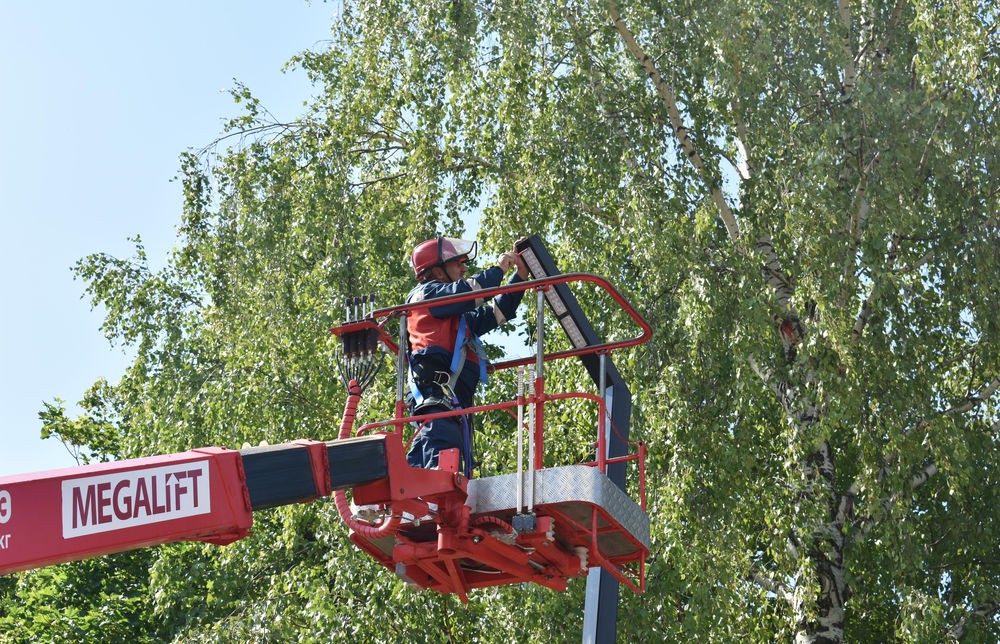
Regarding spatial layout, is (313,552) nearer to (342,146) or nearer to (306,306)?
(306,306)

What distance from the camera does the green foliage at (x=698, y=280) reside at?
42.3 ft

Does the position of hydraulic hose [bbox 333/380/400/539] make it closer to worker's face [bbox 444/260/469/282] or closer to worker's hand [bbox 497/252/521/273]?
worker's face [bbox 444/260/469/282]

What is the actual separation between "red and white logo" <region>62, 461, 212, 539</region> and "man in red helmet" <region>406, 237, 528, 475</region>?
1.95 meters

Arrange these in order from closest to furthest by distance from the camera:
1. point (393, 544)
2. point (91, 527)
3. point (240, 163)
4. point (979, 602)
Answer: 1. point (91, 527)
2. point (393, 544)
3. point (979, 602)
4. point (240, 163)

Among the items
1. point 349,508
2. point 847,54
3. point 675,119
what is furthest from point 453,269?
point 847,54

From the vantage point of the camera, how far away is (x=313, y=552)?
52.1 ft

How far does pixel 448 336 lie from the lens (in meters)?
7.75

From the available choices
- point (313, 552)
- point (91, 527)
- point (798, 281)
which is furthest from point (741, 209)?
point (91, 527)

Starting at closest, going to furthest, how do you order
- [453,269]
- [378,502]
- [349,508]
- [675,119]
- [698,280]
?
[378,502] < [349,508] < [453,269] < [698,280] < [675,119]

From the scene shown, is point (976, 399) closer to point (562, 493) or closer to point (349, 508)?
point (562, 493)

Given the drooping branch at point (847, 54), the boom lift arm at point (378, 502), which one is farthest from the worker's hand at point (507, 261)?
the drooping branch at point (847, 54)

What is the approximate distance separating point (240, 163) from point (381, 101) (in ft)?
7.37

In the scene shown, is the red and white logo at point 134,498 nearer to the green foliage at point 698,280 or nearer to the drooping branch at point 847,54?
the green foliage at point 698,280

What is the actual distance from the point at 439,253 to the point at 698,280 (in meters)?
5.48
